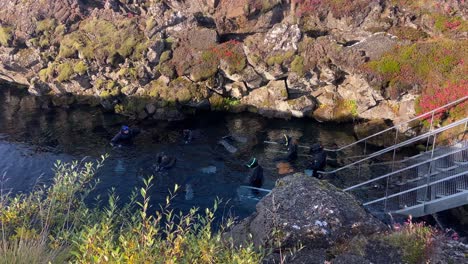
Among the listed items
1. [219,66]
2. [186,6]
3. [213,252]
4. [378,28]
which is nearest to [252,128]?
[219,66]

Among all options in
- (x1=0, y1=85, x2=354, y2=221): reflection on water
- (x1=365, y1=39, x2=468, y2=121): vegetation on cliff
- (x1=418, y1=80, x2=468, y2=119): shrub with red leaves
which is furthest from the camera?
(x1=365, y1=39, x2=468, y2=121): vegetation on cliff

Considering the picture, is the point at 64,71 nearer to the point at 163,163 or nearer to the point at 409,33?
the point at 163,163

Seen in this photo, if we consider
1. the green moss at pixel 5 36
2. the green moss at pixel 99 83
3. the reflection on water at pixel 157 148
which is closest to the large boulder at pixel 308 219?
the reflection on water at pixel 157 148

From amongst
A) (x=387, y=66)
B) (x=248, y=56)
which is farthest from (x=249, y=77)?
(x=387, y=66)

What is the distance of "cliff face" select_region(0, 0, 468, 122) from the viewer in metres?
29.3

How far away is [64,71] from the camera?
1406 inches

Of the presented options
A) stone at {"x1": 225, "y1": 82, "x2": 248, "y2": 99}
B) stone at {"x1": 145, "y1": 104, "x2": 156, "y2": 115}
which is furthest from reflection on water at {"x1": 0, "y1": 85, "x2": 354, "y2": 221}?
stone at {"x1": 225, "y1": 82, "x2": 248, "y2": 99}

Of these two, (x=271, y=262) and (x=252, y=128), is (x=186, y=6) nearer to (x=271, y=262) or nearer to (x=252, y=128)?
(x=252, y=128)

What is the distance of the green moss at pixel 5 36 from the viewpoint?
38.1 m

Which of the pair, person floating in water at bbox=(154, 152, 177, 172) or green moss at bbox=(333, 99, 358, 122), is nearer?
person floating in water at bbox=(154, 152, 177, 172)

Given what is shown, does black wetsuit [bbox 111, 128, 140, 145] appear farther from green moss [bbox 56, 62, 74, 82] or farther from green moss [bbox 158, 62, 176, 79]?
green moss [bbox 56, 62, 74, 82]

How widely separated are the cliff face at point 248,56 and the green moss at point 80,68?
144mm

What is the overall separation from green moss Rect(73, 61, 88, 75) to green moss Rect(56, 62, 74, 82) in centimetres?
62

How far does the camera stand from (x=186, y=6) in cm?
3888
